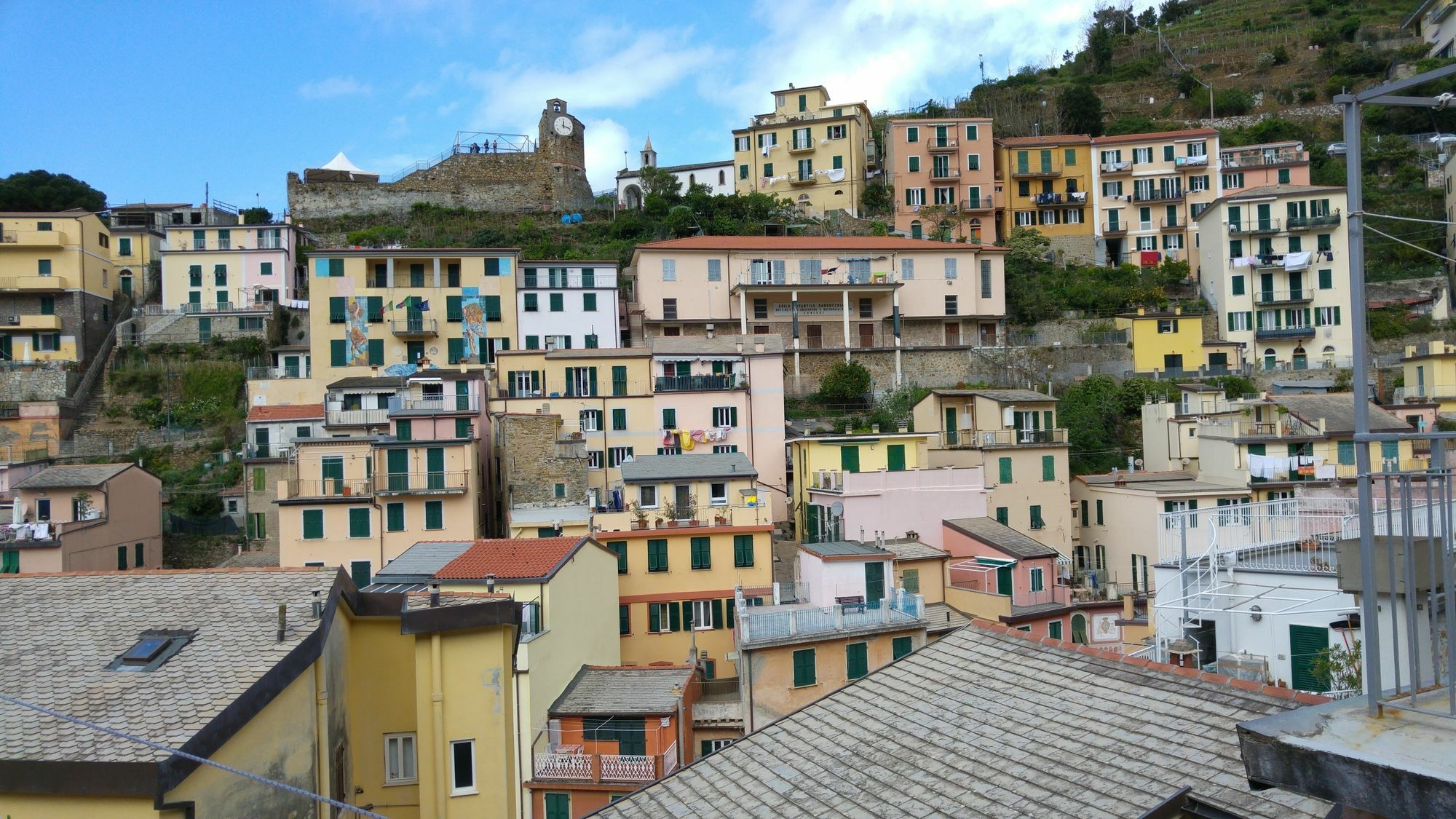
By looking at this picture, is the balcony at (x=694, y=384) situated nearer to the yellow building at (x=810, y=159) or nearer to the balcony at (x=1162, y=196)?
the yellow building at (x=810, y=159)

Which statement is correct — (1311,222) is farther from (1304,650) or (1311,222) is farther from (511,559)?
(511,559)

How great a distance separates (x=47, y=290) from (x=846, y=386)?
1647 inches

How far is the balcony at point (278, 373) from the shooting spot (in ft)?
160

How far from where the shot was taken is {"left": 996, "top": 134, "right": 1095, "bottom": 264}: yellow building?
2702 inches

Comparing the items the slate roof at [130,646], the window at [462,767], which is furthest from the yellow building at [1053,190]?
the slate roof at [130,646]

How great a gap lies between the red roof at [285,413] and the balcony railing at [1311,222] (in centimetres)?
5041

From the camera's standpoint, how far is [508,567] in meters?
23.1

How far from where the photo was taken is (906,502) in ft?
113

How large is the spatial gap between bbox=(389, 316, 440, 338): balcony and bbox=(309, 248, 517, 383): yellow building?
1.4 inches

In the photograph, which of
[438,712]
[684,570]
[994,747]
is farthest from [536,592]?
[994,747]

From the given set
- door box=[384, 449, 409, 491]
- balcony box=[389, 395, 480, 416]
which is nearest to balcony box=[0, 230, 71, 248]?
balcony box=[389, 395, 480, 416]

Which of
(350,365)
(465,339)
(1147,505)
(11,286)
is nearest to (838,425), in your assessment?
(1147,505)

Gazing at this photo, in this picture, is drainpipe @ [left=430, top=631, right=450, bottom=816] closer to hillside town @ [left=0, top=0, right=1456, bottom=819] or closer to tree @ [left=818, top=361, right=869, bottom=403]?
hillside town @ [left=0, top=0, right=1456, bottom=819]

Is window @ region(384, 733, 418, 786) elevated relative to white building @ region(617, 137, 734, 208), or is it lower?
lower
